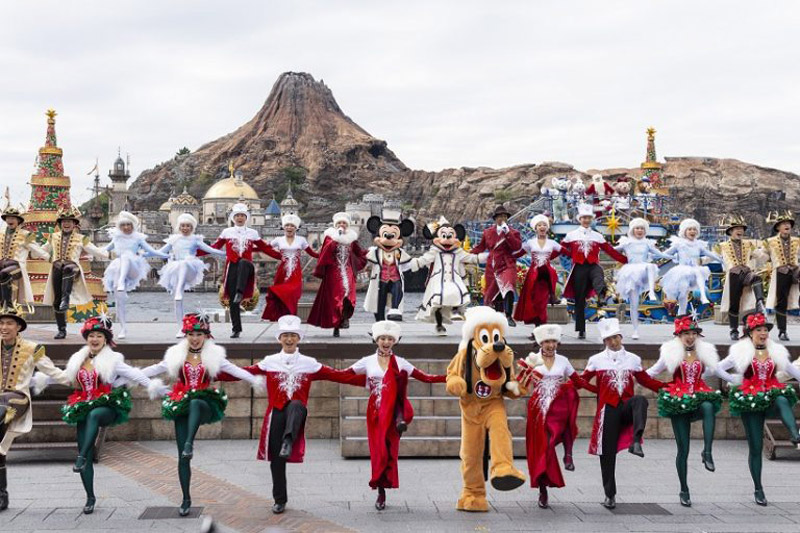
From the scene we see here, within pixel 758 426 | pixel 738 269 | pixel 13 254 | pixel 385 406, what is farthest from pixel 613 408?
pixel 13 254

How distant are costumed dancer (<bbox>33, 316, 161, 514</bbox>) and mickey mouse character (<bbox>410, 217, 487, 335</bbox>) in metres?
5.02

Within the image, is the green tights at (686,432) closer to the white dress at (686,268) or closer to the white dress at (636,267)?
the white dress at (636,267)

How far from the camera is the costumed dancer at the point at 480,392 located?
25.7 feet

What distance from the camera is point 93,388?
311 inches

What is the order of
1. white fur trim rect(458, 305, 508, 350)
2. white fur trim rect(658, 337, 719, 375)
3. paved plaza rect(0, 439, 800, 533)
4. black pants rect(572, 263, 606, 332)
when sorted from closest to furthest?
paved plaza rect(0, 439, 800, 533) → white fur trim rect(458, 305, 508, 350) → white fur trim rect(658, 337, 719, 375) → black pants rect(572, 263, 606, 332)

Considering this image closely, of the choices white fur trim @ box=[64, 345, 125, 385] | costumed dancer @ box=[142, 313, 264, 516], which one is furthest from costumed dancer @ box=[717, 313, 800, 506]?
white fur trim @ box=[64, 345, 125, 385]

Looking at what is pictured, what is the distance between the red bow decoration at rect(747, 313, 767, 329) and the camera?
8328mm

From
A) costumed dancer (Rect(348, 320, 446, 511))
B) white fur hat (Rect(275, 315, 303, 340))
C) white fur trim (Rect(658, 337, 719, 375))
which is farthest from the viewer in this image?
white fur trim (Rect(658, 337, 719, 375))

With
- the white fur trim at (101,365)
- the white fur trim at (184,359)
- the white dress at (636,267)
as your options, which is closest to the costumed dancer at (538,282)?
the white dress at (636,267)

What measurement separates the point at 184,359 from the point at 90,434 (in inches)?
41.1

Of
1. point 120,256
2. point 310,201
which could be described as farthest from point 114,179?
point 120,256

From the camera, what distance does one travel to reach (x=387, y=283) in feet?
39.9

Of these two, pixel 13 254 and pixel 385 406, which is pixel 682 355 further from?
pixel 13 254

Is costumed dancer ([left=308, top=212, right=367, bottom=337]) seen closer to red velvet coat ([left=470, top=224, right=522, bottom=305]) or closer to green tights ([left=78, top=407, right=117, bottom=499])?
red velvet coat ([left=470, top=224, right=522, bottom=305])
